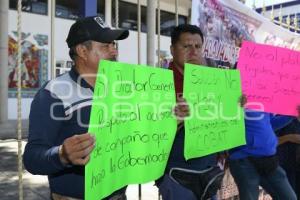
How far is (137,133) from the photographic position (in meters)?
1.77

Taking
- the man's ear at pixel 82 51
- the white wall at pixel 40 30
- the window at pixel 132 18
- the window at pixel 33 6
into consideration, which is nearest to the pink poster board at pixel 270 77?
the man's ear at pixel 82 51

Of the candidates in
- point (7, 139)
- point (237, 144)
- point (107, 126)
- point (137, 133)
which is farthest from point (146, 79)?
point (7, 139)

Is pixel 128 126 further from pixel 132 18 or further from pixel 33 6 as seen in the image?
pixel 132 18

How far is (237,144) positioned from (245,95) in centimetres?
31

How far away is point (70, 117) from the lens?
1.59 m

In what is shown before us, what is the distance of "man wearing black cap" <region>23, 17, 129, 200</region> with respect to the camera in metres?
1.45

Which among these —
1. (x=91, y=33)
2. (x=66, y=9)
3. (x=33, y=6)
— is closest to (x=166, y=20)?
(x=66, y=9)

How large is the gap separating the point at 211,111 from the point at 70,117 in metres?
0.91

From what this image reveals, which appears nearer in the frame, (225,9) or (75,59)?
(75,59)

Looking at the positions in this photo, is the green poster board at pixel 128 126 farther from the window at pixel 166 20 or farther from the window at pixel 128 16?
the window at pixel 166 20

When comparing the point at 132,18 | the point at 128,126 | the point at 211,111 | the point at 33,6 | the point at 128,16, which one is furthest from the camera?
the point at 132,18

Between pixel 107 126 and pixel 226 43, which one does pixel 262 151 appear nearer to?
pixel 226 43

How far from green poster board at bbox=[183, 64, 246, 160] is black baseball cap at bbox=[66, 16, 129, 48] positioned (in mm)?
489

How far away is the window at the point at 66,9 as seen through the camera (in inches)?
576
